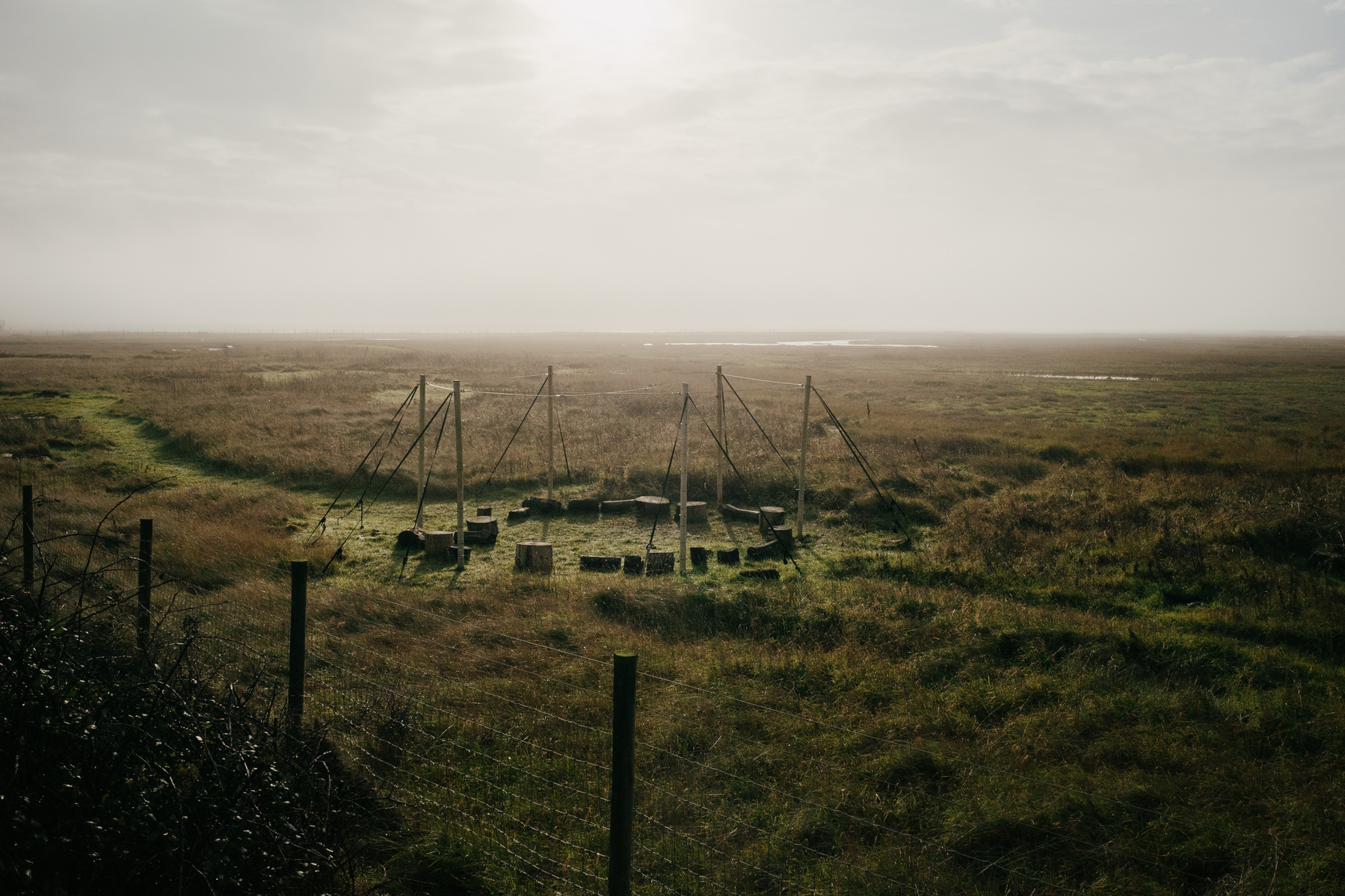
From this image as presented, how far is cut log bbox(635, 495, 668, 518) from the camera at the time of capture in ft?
49.8

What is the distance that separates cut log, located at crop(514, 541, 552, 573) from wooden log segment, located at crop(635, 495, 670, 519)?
3.76m

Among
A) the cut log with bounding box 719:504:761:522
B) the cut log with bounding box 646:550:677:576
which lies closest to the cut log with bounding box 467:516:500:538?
the cut log with bounding box 646:550:677:576

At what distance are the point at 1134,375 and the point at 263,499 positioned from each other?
61.3m

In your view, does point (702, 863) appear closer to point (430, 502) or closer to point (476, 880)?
point (476, 880)

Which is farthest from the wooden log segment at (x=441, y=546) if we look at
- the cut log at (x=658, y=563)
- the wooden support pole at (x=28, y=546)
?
the wooden support pole at (x=28, y=546)

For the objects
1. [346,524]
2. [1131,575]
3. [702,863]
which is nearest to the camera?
[702,863]

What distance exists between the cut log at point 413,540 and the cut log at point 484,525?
3.14 feet

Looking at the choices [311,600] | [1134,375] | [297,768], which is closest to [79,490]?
[311,600]

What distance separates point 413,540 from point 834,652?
779 cm

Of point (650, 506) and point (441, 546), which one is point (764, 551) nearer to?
point (650, 506)

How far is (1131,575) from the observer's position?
36.4ft

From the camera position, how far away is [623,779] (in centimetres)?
303

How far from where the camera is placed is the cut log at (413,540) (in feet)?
42.0

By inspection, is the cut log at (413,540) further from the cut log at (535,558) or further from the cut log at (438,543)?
the cut log at (535,558)
